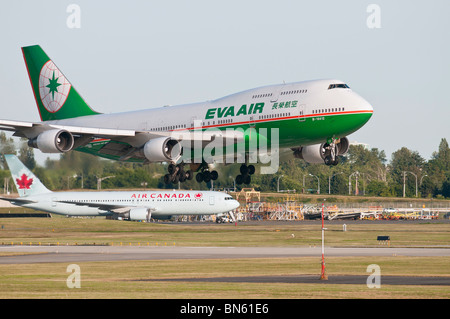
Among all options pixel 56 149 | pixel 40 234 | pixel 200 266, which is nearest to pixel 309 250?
pixel 200 266

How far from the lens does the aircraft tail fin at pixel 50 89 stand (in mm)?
81875

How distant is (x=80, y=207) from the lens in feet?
458

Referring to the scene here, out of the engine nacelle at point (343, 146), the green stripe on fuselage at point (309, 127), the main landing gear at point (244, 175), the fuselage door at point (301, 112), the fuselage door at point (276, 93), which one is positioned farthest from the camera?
the main landing gear at point (244, 175)

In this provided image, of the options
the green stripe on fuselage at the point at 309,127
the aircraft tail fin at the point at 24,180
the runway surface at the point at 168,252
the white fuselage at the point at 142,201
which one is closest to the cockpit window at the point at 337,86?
the green stripe on fuselage at the point at 309,127

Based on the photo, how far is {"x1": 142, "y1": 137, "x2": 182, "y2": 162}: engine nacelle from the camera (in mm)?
63406

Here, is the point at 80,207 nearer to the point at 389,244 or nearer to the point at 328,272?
→ the point at 389,244

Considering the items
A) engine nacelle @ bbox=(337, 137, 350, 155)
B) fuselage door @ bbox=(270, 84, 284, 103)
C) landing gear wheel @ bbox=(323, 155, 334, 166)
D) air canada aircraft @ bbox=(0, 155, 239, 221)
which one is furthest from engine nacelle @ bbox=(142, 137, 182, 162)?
A: air canada aircraft @ bbox=(0, 155, 239, 221)

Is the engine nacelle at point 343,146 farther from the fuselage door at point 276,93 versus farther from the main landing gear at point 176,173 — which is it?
the main landing gear at point 176,173

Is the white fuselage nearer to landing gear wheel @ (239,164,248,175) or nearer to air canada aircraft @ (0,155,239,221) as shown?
air canada aircraft @ (0,155,239,221)

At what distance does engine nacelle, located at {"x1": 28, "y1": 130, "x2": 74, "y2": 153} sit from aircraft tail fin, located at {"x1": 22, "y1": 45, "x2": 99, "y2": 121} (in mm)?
18093

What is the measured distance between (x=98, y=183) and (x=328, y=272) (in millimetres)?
84626

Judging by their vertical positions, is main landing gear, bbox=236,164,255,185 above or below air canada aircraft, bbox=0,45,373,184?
below

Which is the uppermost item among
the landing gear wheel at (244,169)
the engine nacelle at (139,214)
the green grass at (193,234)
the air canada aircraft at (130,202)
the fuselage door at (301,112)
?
the fuselage door at (301,112)

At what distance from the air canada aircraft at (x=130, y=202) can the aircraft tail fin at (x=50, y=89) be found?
5171 centimetres
